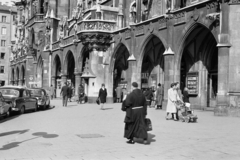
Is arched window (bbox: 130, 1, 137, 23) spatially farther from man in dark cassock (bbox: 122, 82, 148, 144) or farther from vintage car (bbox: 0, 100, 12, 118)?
man in dark cassock (bbox: 122, 82, 148, 144)

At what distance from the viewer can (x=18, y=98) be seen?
17500 millimetres

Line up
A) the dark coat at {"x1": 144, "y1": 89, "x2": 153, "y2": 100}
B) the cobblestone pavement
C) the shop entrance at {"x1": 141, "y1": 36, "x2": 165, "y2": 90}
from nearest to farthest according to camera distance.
A: 1. the cobblestone pavement
2. the dark coat at {"x1": 144, "y1": 89, "x2": 153, "y2": 100}
3. the shop entrance at {"x1": 141, "y1": 36, "x2": 165, "y2": 90}

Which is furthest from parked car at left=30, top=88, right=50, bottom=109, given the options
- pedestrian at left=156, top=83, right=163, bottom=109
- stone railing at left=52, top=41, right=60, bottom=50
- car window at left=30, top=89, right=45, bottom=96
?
stone railing at left=52, top=41, right=60, bottom=50

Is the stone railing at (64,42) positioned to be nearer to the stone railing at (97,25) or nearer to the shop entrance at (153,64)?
the stone railing at (97,25)

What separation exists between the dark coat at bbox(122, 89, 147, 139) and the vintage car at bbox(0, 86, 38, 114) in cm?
960

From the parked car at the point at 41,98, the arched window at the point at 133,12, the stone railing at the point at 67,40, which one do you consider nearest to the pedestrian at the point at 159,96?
the parked car at the point at 41,98

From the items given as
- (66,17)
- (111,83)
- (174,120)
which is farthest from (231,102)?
(66,17)

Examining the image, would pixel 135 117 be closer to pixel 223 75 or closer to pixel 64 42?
pixel 223 75

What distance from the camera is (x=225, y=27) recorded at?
1614cm

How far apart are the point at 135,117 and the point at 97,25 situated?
2001 cm

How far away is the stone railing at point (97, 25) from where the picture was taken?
27.7 metres

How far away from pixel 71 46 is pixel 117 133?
26.0 meters

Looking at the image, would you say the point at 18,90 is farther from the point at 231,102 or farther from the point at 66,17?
the point at 66,17

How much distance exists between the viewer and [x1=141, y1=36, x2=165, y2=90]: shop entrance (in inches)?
992
